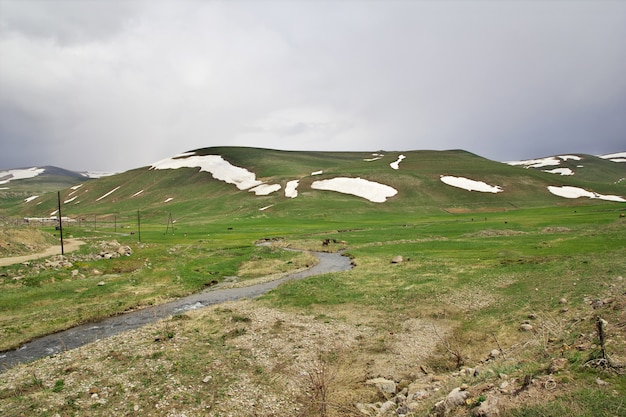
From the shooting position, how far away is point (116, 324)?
3089 centimetres

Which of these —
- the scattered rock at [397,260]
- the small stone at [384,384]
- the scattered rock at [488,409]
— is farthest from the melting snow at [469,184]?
the scattered rock at [488,409]

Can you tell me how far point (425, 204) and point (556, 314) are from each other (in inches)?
4917

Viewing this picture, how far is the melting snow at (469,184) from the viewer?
524 feet

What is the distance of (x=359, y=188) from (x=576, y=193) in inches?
3536

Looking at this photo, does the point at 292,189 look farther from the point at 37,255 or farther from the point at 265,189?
the point at 37,255

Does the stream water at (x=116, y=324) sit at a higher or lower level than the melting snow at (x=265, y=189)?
lower

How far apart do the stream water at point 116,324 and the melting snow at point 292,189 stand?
10572 cm

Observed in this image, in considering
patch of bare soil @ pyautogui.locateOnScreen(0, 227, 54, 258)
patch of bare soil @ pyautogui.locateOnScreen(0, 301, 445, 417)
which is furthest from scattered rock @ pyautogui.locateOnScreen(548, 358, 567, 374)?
patch of bare soil @ pyautogui.locateOnScreen(0, 227, 54, 258)

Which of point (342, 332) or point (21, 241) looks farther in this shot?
point (21, 241)

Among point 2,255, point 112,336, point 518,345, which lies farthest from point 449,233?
point 2,255

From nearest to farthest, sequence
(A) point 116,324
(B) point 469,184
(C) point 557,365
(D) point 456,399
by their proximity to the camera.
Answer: (D) point 456,399
(C) point 557,365
(A) point 116,324
(B) point 469,184

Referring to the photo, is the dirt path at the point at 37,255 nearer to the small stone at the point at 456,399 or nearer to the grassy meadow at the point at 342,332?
the grassy meadow at the point at 342,332

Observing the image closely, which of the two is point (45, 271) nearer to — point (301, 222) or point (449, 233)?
point (449, 233)

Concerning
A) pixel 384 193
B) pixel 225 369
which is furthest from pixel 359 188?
pixel 225 369
